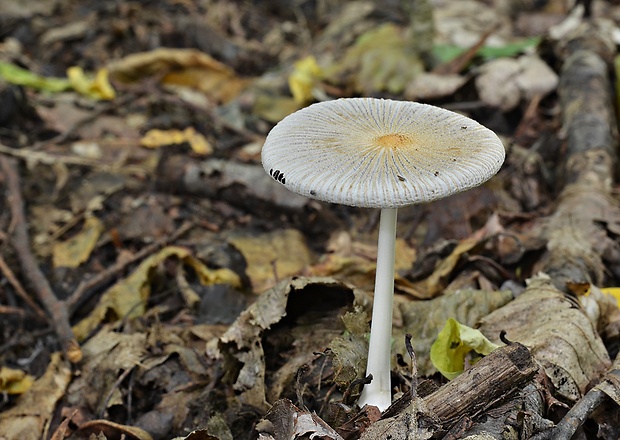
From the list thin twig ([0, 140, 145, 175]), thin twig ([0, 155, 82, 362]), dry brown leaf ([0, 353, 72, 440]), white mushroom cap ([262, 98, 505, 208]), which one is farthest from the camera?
thin twig ([0, 140, 145, 175])

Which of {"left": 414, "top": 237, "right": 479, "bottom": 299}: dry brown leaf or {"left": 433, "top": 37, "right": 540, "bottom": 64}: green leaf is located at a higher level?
{"left": 433, "top": 37, "right": 540, "bottom": 64}: green leaf

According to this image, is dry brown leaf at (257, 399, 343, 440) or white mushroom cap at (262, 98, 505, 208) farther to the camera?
dry brown leaf at (257, 399, 343, 440)

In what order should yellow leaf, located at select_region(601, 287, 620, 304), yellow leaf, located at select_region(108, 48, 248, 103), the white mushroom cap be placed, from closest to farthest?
the white mushroom cap, yellow leaf, located at select_region(601, 287, 620, 304), yellow leaf, located at select_region(108, 48, 248, 103)

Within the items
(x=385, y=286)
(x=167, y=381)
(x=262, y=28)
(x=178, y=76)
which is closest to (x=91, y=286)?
(x=167, y=381)

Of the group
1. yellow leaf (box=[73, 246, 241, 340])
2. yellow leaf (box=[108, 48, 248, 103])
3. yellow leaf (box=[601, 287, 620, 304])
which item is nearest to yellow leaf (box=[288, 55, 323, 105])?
yellow leaf (box=[108, 48, 248, 103])

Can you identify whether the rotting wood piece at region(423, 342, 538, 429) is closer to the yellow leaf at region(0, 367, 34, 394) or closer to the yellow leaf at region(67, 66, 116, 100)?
the yellow leaf at region(0, 367, 34, 394)

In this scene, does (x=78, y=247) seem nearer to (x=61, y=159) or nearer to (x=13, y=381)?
(x=61, y=159)

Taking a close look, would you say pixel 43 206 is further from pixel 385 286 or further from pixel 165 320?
pixel 385 286
